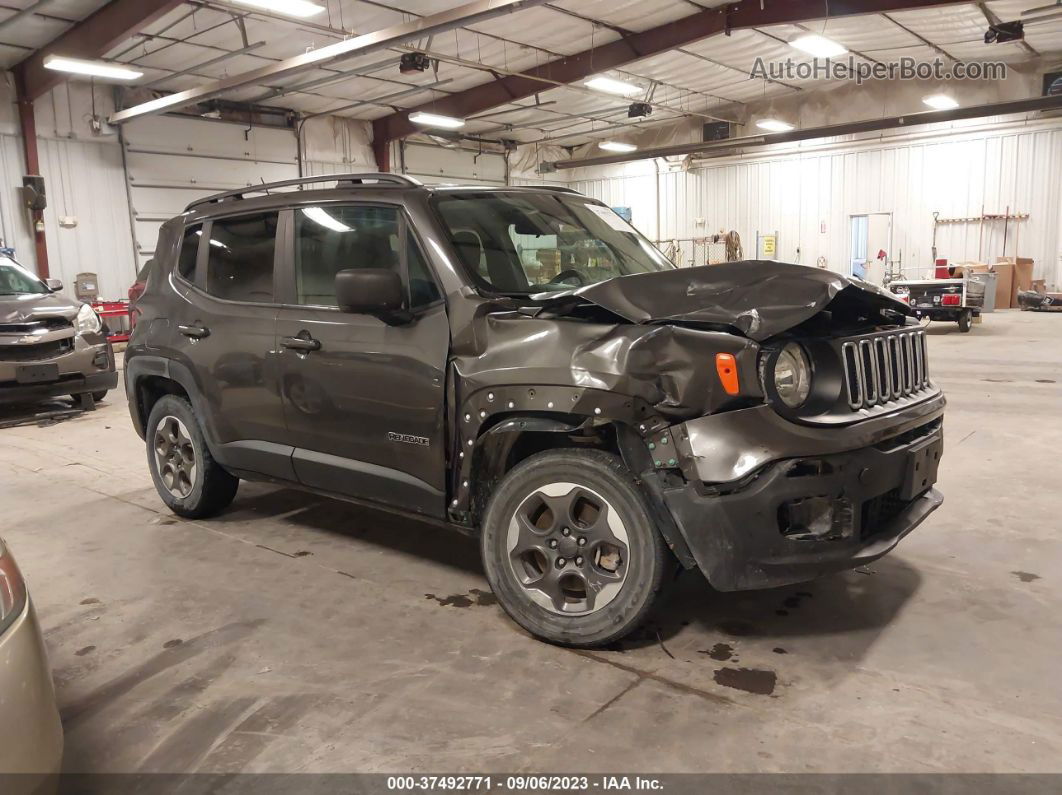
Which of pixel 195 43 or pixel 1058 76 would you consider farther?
pixel 1058 76

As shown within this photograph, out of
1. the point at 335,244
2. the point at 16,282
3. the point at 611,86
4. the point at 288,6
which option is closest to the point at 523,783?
the point at 335,244

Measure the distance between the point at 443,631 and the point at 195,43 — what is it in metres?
13.0

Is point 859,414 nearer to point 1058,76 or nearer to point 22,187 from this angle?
point 22,187

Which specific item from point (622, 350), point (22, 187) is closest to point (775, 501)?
point (622, 350)

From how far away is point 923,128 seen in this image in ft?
60.8

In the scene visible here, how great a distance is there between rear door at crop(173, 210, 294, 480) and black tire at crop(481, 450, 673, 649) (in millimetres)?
1321

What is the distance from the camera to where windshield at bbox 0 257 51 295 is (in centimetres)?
793

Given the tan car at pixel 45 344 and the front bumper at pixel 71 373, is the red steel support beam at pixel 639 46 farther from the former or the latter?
the front bumper at pixel 71 373

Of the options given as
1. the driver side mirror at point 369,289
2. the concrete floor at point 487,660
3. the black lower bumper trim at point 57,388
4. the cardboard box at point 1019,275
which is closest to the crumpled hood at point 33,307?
the black lower bumper trim at point 57,388

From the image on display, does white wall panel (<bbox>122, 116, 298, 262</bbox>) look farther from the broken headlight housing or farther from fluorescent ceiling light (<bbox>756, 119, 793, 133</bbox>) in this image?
fluorescent ceiling light (<bbox>756, 119, 793, 133</bbox>)

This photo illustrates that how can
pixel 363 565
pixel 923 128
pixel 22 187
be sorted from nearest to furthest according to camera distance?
pixel 363 565 → pixel 22 187 → pixel 923 128

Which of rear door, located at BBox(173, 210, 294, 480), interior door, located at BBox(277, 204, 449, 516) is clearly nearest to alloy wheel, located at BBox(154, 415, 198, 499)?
rear door, located at BBox(173, 210, 294, 480)

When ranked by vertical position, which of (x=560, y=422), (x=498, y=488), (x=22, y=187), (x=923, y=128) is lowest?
(x=498, y=488)

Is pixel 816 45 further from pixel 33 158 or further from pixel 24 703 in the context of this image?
pixel 24 703
